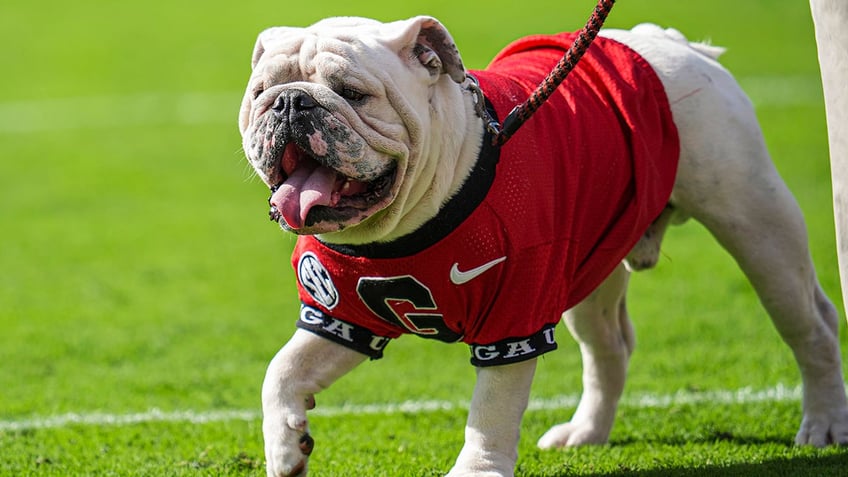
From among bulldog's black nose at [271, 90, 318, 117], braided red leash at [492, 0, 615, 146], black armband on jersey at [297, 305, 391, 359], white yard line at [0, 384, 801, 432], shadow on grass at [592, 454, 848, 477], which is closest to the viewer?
bulldog's black nose at [271, 90, 318, 117]

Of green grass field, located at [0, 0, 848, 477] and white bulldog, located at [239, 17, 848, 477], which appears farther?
green grass field, located at [0, 0, 848, 477]

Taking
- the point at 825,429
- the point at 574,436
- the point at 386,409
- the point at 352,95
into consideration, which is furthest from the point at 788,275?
the point at 352,95

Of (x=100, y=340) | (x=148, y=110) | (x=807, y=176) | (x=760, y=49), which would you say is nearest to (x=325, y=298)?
(x=100, y=340)

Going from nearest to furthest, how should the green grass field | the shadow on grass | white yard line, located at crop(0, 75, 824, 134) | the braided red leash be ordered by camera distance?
1. the braided red leash
2. the shadow on grass
3. the green grass field
4. white yard line, located at crop(0, 75, 824, 134)

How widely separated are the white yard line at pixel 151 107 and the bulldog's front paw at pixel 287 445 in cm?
1195

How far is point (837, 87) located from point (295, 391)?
6.75 feet

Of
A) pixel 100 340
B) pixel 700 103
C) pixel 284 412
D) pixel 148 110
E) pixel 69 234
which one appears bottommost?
pixel 148 110

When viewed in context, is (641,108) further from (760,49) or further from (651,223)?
(760,49)

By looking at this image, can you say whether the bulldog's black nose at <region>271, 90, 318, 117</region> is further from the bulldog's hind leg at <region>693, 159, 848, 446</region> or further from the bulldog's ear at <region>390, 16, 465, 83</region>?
the bulldog's hind leg at <region>693, 159, 848, 446</region>

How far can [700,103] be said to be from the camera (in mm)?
4922

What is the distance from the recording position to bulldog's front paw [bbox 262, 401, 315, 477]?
4.15 m

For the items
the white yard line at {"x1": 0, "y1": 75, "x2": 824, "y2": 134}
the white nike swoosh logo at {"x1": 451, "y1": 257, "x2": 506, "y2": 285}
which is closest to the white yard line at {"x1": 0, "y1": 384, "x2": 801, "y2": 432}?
the white nike swoosh logo at {"x1": 451, "y1": 257, "x2": 506, "y2": 285}

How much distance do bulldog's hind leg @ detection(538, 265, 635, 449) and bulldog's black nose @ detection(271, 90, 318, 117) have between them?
7.01 ft

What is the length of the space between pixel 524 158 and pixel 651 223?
3.56ft
